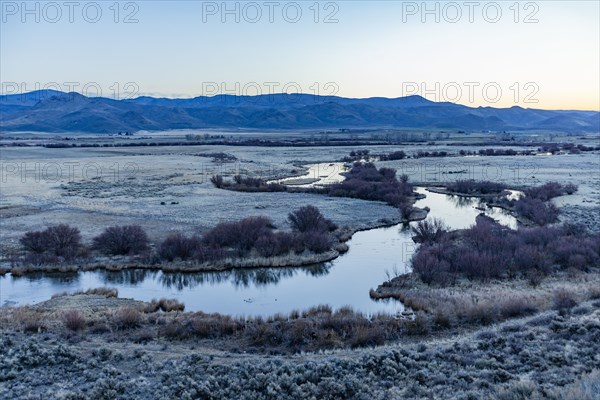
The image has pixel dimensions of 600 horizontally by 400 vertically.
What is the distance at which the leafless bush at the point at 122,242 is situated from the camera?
77.8 feet

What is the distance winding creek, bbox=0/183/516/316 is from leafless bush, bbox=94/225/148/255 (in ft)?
6.36

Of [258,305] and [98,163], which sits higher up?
[98,163]

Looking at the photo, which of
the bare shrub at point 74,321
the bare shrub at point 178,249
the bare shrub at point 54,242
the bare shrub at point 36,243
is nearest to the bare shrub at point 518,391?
the bare shrub at point 74,321

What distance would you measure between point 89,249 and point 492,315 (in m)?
17.3

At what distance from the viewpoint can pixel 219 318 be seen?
15133mm

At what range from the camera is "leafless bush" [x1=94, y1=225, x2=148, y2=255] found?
933 inches

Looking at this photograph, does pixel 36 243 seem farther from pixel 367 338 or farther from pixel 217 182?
pixel 217 182

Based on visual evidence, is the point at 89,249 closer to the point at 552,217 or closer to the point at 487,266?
the point at 487,266

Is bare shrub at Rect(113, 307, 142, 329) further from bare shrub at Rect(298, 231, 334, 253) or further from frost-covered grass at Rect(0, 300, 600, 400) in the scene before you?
bare shrub at Rect(298, 231, 334, 253)

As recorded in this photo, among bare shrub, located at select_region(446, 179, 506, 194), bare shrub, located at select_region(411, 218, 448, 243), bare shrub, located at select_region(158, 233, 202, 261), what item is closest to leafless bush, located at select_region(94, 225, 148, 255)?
bare shrub, located at select_region(158, 233, 202, 261)

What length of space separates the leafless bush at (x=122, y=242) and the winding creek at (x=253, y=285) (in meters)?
1.94

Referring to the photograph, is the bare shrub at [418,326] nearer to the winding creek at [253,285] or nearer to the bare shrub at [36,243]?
the winding creek at [253,285]

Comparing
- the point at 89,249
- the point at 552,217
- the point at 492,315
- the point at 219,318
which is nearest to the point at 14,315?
the point at 219,318

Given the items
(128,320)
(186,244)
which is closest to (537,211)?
(186,244)
